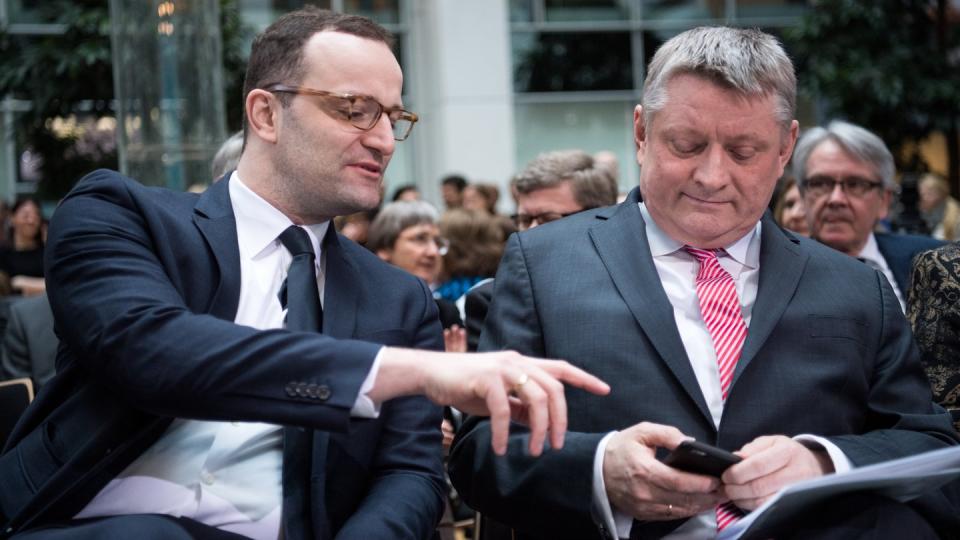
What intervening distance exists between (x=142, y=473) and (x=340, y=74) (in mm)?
1008

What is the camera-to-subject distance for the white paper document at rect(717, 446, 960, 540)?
228 cm

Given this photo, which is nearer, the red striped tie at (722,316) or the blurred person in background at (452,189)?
the red striped tie at (722,316)

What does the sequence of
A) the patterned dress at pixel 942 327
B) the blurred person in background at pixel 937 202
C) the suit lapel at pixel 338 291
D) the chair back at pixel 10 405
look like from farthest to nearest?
the blurred person in background at pixel 937 202
the chair back at pixel 10 405
the patterned dress at pixel 942 327
the suit lapel at pixel 338 291

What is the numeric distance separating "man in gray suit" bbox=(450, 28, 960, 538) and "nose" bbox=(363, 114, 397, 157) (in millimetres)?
415

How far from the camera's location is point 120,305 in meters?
2.38

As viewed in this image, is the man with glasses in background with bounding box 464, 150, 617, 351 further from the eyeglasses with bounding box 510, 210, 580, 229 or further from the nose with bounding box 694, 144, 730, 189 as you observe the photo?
the nose with bounding box 694, 144, 730, 189

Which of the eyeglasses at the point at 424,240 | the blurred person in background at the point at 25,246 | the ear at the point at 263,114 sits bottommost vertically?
the blurred person in background at the point at 25,246

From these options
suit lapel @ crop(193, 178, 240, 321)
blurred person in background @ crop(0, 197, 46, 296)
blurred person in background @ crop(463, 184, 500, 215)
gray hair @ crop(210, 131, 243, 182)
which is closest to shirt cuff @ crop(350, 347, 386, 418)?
suit lapel @ crop(193, 178, 240, 321)

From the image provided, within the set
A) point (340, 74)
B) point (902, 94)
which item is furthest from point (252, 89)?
point (902, 94)

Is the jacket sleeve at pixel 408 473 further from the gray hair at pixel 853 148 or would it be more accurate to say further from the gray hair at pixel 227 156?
the gray hair at pixel 853 148

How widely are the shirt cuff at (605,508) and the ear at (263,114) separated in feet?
3.50

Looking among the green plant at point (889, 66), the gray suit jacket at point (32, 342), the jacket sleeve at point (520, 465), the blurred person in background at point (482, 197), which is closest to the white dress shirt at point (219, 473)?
the jacket sleeve at point (520, 465)

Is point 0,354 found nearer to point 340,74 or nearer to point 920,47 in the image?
point 340,74

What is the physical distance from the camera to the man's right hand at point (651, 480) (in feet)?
8.13
